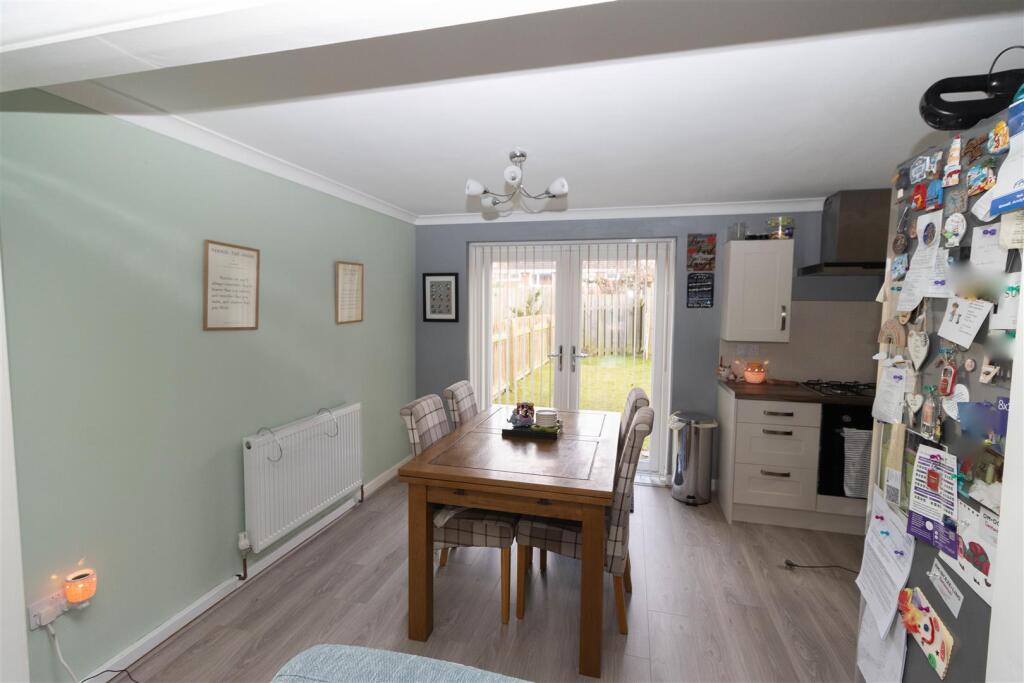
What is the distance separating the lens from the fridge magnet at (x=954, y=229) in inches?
42.3

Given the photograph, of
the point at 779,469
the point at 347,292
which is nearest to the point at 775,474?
the point at 779,469

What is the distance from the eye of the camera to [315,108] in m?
2.00

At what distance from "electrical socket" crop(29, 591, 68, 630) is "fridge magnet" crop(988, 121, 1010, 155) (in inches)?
121

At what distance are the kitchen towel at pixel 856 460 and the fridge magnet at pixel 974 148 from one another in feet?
8.72

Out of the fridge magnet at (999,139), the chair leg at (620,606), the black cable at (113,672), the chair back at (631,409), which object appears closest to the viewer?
the fridge magnet at (999,139)

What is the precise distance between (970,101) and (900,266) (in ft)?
1.51

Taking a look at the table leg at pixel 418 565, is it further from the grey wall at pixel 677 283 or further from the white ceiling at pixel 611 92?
the grey wall at pixel 677 283

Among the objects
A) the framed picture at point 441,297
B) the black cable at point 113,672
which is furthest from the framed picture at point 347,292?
the black cable at point 113,672

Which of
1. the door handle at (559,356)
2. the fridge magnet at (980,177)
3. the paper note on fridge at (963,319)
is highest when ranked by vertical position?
the fridge magnet at (980,177)

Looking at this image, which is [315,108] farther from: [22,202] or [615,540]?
[615,540]

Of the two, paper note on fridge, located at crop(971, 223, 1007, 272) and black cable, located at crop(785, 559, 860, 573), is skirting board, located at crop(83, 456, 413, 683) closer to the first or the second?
black cable, located at crop(785, 559, 860, 573)

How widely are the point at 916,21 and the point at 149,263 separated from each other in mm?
2870

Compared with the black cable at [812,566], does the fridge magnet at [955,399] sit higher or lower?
higher

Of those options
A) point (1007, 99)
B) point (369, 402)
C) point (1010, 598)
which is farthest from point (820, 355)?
point (369, 402)
